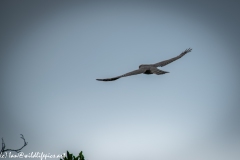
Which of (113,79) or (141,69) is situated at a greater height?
(141,69)

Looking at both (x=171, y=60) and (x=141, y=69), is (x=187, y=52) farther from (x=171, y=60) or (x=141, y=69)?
(x=141, y=69)

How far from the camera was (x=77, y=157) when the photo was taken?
14117 mm

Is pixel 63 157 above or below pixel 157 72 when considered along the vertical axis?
below

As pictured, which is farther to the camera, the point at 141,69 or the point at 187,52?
the point at 187,52

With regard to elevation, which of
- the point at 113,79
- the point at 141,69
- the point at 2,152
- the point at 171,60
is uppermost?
the point at 171,60

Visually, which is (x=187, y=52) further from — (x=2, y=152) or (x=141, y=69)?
(x=2, y=152)

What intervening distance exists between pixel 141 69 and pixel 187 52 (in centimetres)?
482

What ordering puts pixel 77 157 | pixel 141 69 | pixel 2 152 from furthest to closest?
pixel 77 157 < pixel 141 69 < pixel 2 152

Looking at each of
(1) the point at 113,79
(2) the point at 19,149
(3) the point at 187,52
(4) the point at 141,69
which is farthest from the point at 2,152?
(3) the point at 187,52

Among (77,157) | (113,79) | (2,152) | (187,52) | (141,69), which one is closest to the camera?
(2,152)

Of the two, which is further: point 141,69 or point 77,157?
point 77,157

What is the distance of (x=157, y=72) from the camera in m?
11.0

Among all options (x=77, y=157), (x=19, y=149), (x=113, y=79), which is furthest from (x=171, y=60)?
(x=19, y=149)

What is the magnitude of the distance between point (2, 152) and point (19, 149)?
0.58 metres
